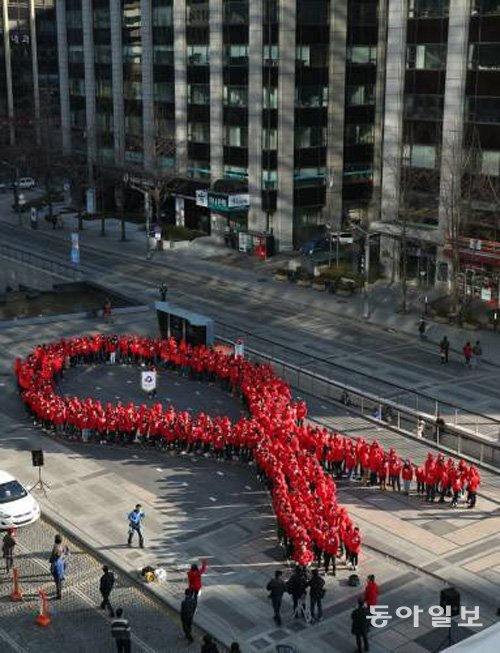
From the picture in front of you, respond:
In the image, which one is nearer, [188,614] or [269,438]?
[188,614]

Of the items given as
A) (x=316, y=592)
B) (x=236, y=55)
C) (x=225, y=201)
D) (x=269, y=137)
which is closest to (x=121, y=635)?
(x=316, y=592)

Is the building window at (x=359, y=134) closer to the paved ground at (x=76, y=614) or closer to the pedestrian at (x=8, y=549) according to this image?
the paved ground at (x=76, y=614)

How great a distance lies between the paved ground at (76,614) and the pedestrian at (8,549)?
0.85 ft

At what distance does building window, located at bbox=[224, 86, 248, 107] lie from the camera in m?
75.2

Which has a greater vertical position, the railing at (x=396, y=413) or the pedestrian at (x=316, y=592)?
the pedestrian at (x=316, y=592)

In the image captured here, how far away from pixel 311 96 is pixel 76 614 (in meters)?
56.7

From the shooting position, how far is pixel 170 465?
33094 mm

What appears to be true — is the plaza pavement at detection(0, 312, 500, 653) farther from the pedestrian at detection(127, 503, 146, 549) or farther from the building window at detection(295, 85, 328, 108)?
the building window at detection(295, 85, 328, 108)

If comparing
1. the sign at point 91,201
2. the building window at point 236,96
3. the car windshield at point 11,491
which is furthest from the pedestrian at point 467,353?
the sign at point 91,201

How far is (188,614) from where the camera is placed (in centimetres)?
2234

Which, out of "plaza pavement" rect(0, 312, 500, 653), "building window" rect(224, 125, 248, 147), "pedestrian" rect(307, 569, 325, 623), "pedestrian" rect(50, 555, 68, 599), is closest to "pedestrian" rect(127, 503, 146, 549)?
"plaza pavement" rect(0, 312, 500, 653)

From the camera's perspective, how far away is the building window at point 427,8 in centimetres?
5728

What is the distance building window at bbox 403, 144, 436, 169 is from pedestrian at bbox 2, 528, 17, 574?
40404 mm

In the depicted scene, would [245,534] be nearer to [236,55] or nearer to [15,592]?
[15,592]
